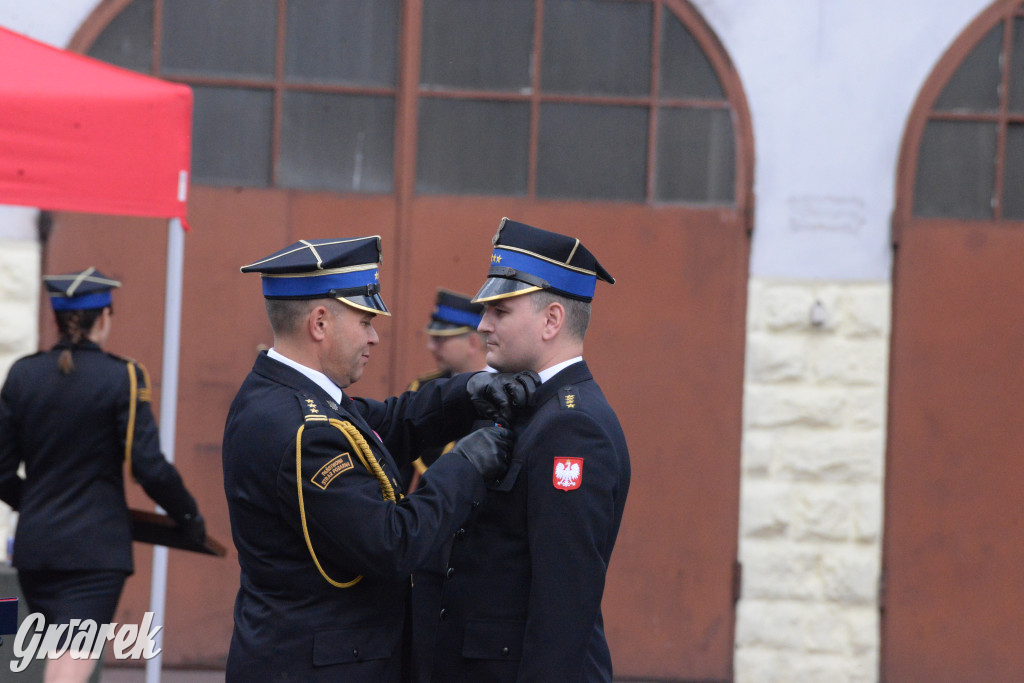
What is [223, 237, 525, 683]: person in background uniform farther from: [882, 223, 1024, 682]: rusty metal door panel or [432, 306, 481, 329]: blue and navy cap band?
[882, 223, 1024, 682]: rusty metal door panel

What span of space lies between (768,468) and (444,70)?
2.72m

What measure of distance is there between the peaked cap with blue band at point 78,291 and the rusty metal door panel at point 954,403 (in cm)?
389

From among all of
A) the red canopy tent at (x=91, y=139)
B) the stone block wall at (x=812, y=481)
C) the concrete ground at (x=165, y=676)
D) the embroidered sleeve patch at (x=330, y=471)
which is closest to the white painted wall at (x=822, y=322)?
the stone block wall at (x=812, y=481)

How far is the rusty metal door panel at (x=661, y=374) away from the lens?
5707mm

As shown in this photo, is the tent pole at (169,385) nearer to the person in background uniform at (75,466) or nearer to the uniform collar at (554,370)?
the person in background uniform at (75,466)

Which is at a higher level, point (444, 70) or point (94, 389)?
point (444, 70)

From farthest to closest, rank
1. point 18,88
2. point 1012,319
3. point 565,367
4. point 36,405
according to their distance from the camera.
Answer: point 1012,319 → point 36,405 → point 18,88 → point 565,367

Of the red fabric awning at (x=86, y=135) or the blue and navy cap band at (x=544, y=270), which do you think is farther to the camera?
the red fabric awning at (x=86, y=135)

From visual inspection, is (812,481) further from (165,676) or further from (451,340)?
(165,676)

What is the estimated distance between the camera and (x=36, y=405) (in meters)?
4.19

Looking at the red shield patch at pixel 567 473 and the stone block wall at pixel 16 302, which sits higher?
the stone block wall at pixel 16 302

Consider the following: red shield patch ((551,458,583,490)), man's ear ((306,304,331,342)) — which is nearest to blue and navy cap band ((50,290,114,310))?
Result: man's ear ((306,304,331,342))

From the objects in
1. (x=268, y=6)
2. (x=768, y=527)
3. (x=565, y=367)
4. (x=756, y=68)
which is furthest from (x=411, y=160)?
(x=565, y=367)

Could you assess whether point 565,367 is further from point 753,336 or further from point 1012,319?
point 1012,319
